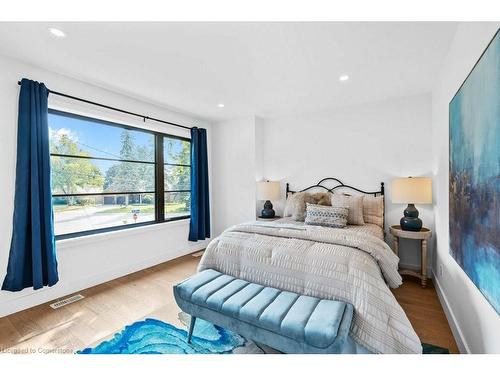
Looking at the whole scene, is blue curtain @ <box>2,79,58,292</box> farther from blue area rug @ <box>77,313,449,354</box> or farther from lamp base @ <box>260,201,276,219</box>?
lamp base @ <box>260,201,276,219</box>

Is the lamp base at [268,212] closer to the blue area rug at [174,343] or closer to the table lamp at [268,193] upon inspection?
the table lamp at [268,193]

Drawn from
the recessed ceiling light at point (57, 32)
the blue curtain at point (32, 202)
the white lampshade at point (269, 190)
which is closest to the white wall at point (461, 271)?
the white lampshade at point (269, 190)

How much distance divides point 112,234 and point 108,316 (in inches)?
45.3

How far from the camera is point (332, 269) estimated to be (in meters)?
1.77

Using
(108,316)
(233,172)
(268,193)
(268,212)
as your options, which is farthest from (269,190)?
(108,316)

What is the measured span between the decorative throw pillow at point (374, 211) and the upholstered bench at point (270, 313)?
6.48ft

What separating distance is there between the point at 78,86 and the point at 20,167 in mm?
1090

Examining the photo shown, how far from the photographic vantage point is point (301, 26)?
70.4 inches

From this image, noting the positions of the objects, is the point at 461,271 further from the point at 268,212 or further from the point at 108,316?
the point at 108,316

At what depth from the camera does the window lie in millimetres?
2801
